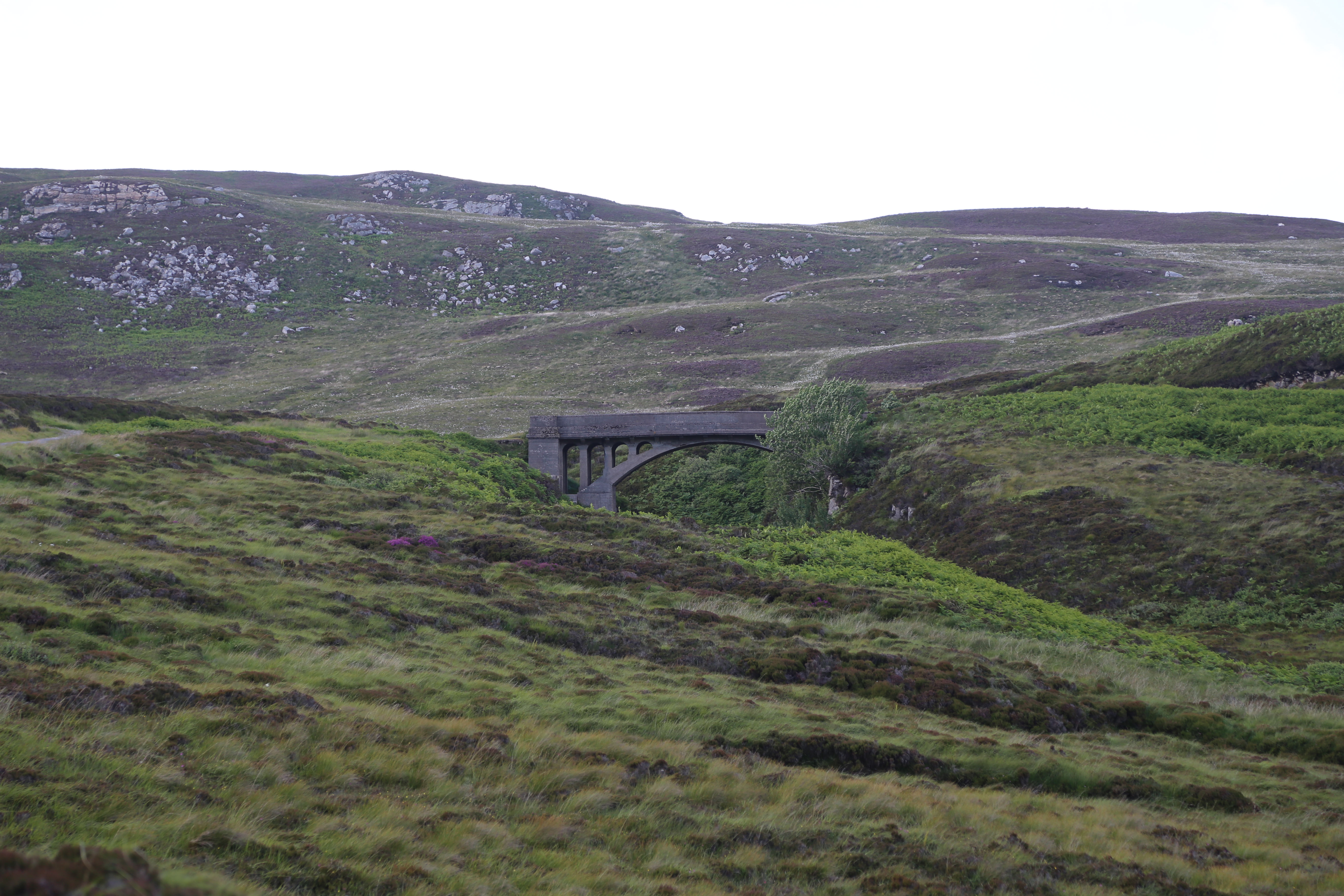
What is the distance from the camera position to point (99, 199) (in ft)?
471

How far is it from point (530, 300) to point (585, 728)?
125 meters

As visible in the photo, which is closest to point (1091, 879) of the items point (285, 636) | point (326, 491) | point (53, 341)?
point (285, 636)

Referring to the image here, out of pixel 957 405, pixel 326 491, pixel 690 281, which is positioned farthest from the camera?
pixel 690 281

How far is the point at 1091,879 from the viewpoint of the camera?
9.70 m

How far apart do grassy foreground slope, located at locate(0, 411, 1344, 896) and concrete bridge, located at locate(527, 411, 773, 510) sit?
30938 mm

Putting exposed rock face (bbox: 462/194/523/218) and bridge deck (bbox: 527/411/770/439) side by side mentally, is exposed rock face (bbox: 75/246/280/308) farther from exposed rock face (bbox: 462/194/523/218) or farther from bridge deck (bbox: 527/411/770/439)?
bridge deck (bbox: 527/411/770/439)

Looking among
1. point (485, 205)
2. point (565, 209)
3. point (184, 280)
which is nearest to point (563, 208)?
point (565, 209)

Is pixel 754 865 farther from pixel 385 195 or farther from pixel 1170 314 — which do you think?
pixel 385 195

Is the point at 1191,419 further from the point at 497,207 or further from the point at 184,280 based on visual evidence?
the point at 497,207

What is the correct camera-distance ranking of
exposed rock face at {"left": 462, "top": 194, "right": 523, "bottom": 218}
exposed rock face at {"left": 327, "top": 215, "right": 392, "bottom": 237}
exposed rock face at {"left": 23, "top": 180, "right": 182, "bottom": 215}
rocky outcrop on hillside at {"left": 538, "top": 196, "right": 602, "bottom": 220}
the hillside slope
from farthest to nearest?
rocky outcrop on hillside at {"left": 538, "top": 196, "right": 602, "bottom": 220}
exposed rock face at {"left": 462, "top": 194, "right": 523, "bottom": 218}
exposed rock face at {"left": 327, "top": 215, "right": 392, "bottom": 237}
exposed rock face at {"left": 23, "top": 180, "right": 182, "bottom": 215}
the hillside slope

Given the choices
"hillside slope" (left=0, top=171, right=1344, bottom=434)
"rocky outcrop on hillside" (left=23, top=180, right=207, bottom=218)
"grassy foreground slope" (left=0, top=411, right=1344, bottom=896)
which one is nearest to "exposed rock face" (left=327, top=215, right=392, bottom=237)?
"hillside slope" (left=0, top=171, right=1344, bottom=434)

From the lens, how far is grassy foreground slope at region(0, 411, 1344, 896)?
8.41 metres

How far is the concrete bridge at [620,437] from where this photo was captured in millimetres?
57062

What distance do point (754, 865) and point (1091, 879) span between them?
3.81 meters
